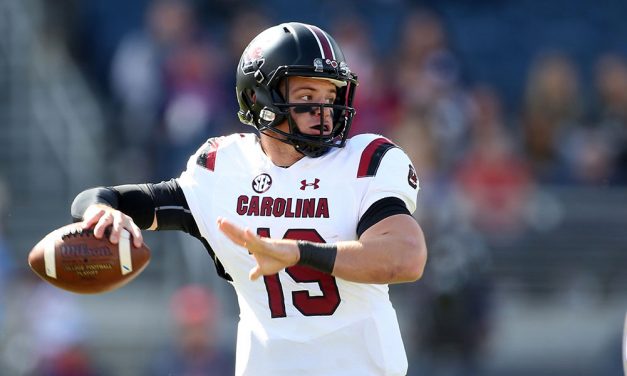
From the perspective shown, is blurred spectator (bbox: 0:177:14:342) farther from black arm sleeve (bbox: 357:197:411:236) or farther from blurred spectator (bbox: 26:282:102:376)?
black arm sleeve (bbox: 357:197:411:236)

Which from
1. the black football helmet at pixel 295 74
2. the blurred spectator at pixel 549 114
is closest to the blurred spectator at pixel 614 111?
the blurred spectator at pixel 549 114

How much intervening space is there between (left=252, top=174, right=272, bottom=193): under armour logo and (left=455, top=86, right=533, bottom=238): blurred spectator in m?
5.18

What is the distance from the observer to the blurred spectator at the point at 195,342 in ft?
28.5

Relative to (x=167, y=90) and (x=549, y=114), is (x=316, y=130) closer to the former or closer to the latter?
(x=167, y=90)

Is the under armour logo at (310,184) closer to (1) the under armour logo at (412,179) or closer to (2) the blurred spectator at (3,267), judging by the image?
(1) the under armour logo at (412,179)

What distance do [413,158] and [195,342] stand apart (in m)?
2.50

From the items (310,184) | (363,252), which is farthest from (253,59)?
(363,252)

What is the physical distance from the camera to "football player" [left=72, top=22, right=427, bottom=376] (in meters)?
4.48

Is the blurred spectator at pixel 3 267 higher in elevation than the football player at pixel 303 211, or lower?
lower

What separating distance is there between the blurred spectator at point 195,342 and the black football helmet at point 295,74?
405 cm

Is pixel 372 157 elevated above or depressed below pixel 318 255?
above

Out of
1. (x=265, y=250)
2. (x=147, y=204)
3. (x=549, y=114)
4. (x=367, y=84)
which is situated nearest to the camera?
(x=265, y=250)

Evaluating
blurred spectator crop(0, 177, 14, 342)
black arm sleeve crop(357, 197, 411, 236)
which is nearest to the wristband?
black arm sleeve crop(357, 197, 411, 236)

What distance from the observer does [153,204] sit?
490 cm
